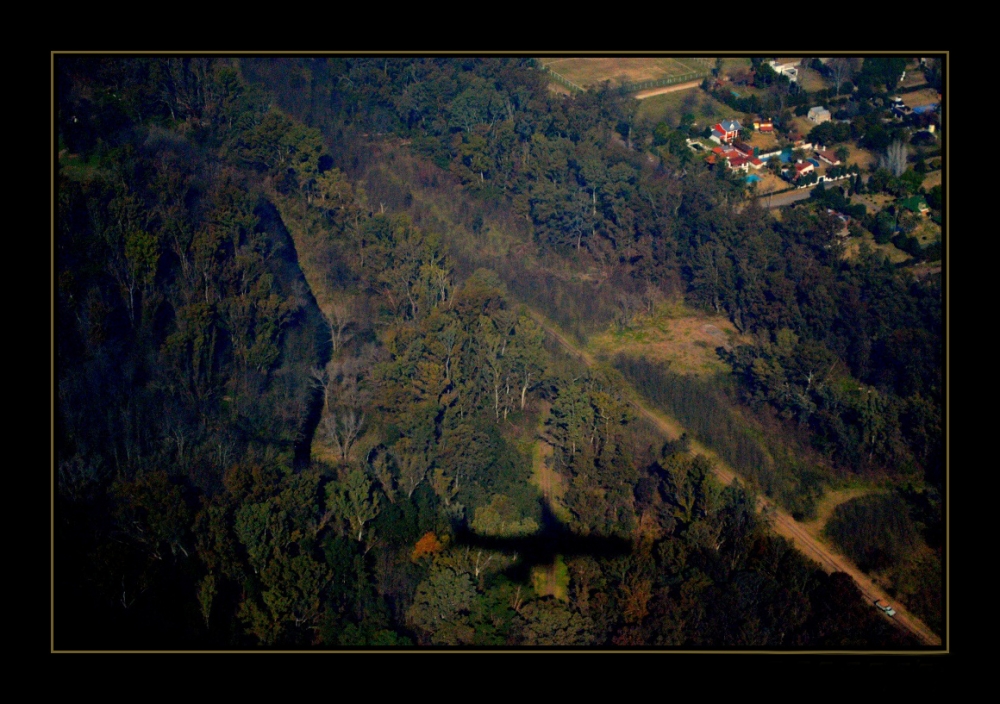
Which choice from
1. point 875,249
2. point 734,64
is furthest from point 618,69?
point 875,249

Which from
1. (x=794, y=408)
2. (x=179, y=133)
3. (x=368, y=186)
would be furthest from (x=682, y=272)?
(x=179, y=133)

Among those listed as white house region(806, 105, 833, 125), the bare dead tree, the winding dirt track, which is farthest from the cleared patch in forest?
white house region(806, 105, 833, 125)

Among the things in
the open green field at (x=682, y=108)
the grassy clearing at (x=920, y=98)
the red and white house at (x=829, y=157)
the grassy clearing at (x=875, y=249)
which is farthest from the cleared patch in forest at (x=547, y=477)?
the grassy clearing at (x=920, y=98)

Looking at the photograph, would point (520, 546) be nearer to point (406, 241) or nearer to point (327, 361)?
point (327, 361)

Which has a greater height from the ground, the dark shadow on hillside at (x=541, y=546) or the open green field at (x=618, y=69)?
the open green field at (x=618, y=69)

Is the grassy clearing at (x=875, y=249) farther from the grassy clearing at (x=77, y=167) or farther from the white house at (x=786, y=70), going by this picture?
the grassy clearing at (x=77, y=167)

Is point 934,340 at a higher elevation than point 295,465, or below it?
higher

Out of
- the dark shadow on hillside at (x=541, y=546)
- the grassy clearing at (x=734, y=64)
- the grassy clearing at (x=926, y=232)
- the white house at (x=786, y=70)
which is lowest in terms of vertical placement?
the dark shadow on hillside at (x=541, y=546)
